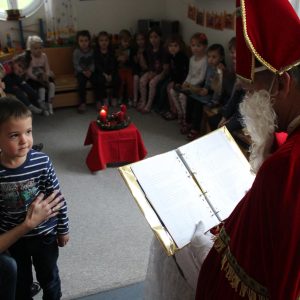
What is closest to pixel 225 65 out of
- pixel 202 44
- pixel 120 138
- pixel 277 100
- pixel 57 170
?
pixel 202 44

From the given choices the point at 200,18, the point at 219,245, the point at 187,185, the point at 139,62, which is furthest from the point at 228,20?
the point at 219,245

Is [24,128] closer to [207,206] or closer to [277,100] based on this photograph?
[207,206]

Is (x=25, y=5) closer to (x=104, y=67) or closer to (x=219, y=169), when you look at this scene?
(x=104, y=67)

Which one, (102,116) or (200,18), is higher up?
(200,18)

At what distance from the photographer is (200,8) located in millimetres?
4383

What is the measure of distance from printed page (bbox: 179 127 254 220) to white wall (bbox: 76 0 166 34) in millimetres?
4243

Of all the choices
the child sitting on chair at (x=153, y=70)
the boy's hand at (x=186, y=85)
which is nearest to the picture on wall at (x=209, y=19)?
the child sitting on chair at (x=153, y=70)

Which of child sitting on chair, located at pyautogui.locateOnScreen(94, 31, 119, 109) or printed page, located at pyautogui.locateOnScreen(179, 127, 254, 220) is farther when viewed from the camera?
child sitting on chair, located at pyautogui.locateOnScreen(94, 31, 119, 109)

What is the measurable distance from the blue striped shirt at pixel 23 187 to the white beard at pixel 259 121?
2.56 ft

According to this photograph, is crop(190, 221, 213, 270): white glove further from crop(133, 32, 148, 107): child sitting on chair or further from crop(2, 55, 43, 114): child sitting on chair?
crop(133, 32, 148, 107): child sitting on chair

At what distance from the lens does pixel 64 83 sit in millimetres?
4688

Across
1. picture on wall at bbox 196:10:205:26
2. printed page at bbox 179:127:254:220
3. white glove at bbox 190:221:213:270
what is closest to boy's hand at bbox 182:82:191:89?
picture on wall at bbox 196:10:205:26

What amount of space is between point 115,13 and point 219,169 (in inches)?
175

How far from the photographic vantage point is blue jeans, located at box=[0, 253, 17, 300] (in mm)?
1242
